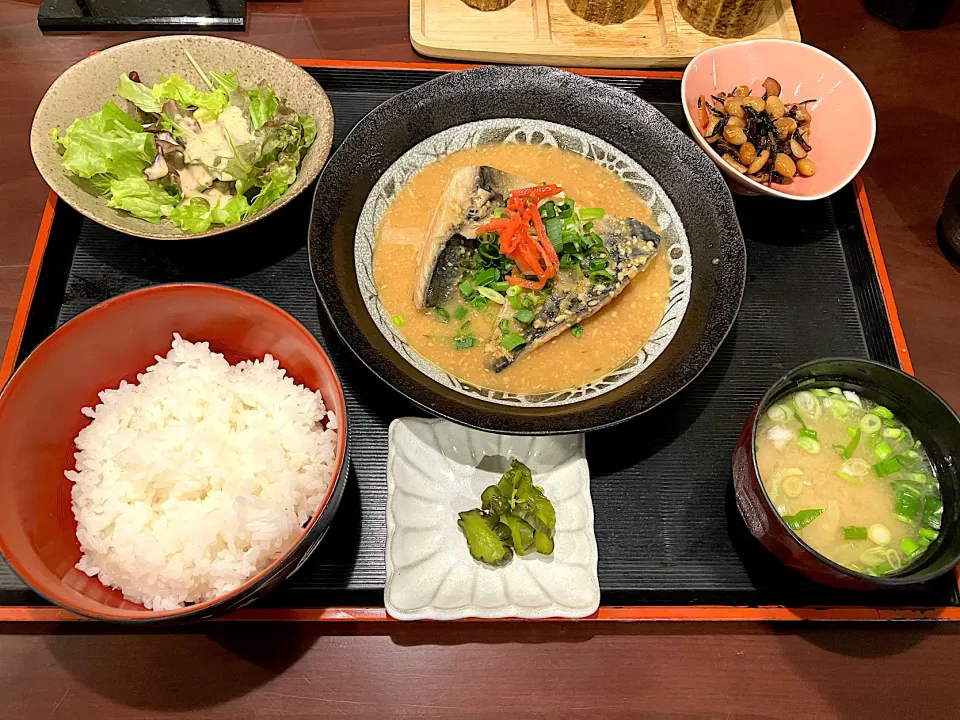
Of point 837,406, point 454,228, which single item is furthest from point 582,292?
point 837,406

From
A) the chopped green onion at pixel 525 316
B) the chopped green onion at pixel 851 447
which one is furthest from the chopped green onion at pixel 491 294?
the chopped green onion at pixel 851 447

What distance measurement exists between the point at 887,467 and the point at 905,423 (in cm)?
16

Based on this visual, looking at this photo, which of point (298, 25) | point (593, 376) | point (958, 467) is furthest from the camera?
point (298, 25)

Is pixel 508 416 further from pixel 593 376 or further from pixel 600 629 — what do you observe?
pixel 600 629

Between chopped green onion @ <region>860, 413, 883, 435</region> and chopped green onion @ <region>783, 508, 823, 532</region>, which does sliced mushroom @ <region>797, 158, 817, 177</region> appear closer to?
chopped green onion @ <region>860, 413, 883, 435</region>

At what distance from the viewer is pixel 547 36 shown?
2.93 m

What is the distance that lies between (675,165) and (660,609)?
1.53 meters

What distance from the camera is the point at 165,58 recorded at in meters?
2.52

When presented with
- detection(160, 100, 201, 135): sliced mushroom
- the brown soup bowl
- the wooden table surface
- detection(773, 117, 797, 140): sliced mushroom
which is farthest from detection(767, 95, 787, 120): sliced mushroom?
detection(160, 100, 201, 135): sliced mushroom

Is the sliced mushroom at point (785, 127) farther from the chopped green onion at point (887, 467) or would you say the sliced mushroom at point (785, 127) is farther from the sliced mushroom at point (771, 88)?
the chopped green onion at point (887, 467)

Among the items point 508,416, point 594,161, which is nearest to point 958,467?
point 508,416

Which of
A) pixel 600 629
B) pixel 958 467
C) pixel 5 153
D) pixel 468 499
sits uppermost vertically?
pixel 5 153

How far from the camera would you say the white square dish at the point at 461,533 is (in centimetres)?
179

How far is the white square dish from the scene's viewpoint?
1.79 meters
